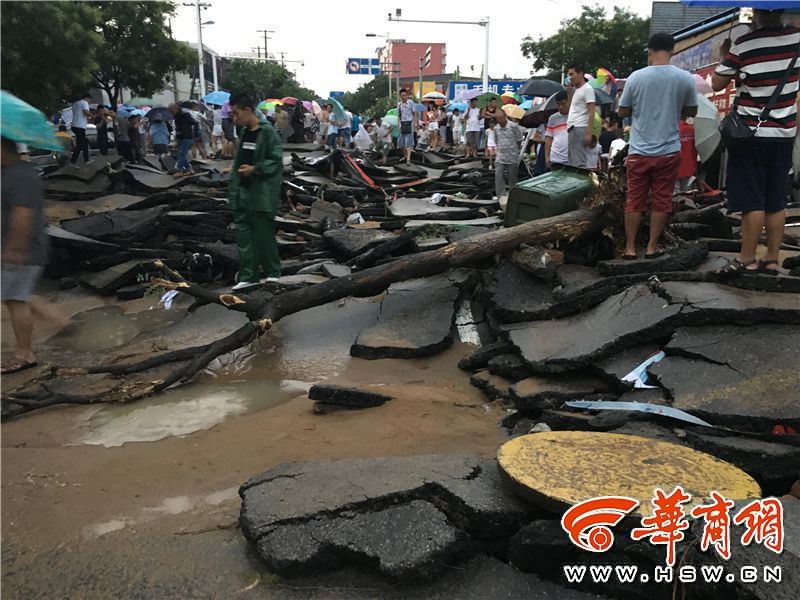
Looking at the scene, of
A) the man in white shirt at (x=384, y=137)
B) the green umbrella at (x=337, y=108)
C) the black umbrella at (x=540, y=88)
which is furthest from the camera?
the man in white shirt at (x=384, y=137)

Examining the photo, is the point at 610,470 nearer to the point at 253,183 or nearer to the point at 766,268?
the point at 766,268

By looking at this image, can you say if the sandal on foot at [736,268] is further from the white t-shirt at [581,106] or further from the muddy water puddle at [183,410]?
the white t-shirt at [581,106]

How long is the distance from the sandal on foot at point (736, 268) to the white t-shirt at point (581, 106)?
3469 mm

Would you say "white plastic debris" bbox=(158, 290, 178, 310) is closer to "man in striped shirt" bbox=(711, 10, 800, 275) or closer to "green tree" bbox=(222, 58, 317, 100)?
"man in striped shirt" bbox=(711, 10, 800, 275)

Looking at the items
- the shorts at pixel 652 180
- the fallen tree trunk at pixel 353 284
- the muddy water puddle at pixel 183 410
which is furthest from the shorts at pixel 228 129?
the shorts at pixel 652 180

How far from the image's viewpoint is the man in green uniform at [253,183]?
594 centimetres

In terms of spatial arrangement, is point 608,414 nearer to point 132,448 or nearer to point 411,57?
point 132,448

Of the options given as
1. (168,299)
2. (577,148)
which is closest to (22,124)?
→ (168,299)

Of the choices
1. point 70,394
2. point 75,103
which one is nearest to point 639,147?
point 70,394

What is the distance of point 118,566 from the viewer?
2.45 meters

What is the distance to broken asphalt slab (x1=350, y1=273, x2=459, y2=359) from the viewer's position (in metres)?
4.97

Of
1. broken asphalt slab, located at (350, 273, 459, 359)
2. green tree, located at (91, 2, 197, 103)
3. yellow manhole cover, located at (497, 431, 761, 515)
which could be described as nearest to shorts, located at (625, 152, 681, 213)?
broken asphalt slab, located at (350, 273, 459, 359)

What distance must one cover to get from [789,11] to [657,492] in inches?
131

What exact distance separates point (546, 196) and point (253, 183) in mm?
2987
